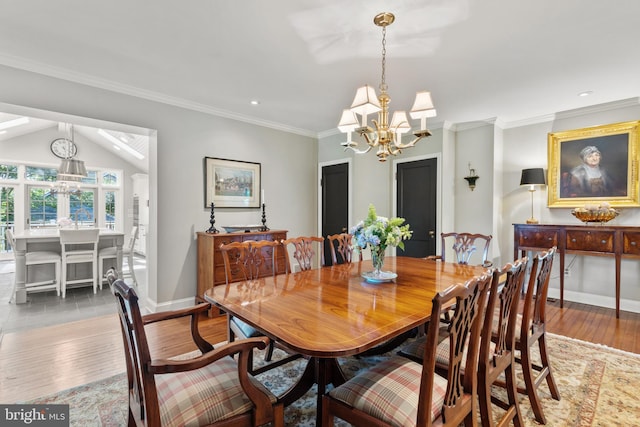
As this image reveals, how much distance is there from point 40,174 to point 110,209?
168 cm

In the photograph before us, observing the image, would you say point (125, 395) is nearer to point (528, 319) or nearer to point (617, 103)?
point (528, 319)

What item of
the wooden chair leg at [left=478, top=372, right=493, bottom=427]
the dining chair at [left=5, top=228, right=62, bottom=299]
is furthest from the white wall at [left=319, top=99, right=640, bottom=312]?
the dining chair at [left=5, top=228, right=62, bottom=299]

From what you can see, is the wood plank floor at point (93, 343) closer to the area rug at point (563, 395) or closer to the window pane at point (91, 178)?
the area rug at point (563, 395)

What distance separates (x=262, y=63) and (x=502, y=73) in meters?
2.25

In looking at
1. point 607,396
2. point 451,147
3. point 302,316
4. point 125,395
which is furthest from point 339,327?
point 451,147

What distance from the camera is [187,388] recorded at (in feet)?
4.22

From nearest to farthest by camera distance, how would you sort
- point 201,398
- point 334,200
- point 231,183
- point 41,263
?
point 201,398 < point 231,183 < point 41,263 < point 334,200

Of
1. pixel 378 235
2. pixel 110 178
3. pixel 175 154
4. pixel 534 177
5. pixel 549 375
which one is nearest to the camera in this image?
pixel 549 375

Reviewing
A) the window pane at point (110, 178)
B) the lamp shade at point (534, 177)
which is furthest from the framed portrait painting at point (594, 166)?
the window pane at point (110, 178)

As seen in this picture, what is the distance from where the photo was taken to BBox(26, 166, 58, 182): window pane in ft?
24.9

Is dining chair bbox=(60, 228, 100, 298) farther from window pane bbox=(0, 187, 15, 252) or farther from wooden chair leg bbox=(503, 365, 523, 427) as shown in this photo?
wooden chair leg bbox=(503, 365, 523, 427)

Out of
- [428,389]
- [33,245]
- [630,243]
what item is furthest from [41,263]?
[630,243]

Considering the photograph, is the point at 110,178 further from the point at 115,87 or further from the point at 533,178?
the point at 533,178

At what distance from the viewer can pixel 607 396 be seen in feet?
6.90
